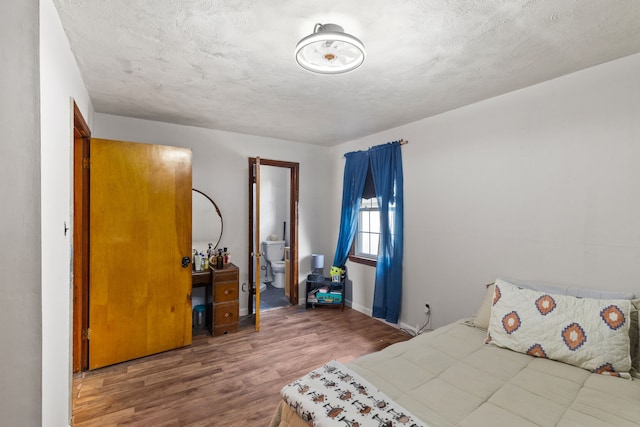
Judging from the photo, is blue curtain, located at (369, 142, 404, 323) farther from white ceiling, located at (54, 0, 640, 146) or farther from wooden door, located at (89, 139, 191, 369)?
wooden door, located at (89, 139, 191, 369)

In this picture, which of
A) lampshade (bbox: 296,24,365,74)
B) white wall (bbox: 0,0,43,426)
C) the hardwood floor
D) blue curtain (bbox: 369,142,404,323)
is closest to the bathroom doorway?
the hardwood floor

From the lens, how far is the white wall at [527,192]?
2029mm

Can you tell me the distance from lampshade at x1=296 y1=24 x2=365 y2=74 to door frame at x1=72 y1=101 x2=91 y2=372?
2.14 meters

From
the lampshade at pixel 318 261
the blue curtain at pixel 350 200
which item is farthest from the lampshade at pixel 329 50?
the lampshade at pixel 318 261

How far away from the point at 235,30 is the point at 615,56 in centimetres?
249

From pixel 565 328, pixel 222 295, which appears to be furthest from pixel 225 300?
pixel 565 328

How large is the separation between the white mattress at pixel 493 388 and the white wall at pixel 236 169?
2.71m

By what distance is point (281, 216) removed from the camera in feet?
19.4

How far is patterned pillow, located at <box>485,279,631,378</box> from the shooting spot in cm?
172

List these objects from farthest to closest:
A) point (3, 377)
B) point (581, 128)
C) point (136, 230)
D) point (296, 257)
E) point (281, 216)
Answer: point (281, 216) < point (296, 257) < point (136, 230) < point (581, 128) < point (3, 377)

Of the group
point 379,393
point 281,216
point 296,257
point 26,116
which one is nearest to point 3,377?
point 26,116

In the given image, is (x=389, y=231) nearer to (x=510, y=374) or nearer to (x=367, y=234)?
(x=367, y=234)

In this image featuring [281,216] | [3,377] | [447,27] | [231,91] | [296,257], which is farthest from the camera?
[281,216]

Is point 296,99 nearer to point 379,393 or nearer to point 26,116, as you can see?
point 26,116
